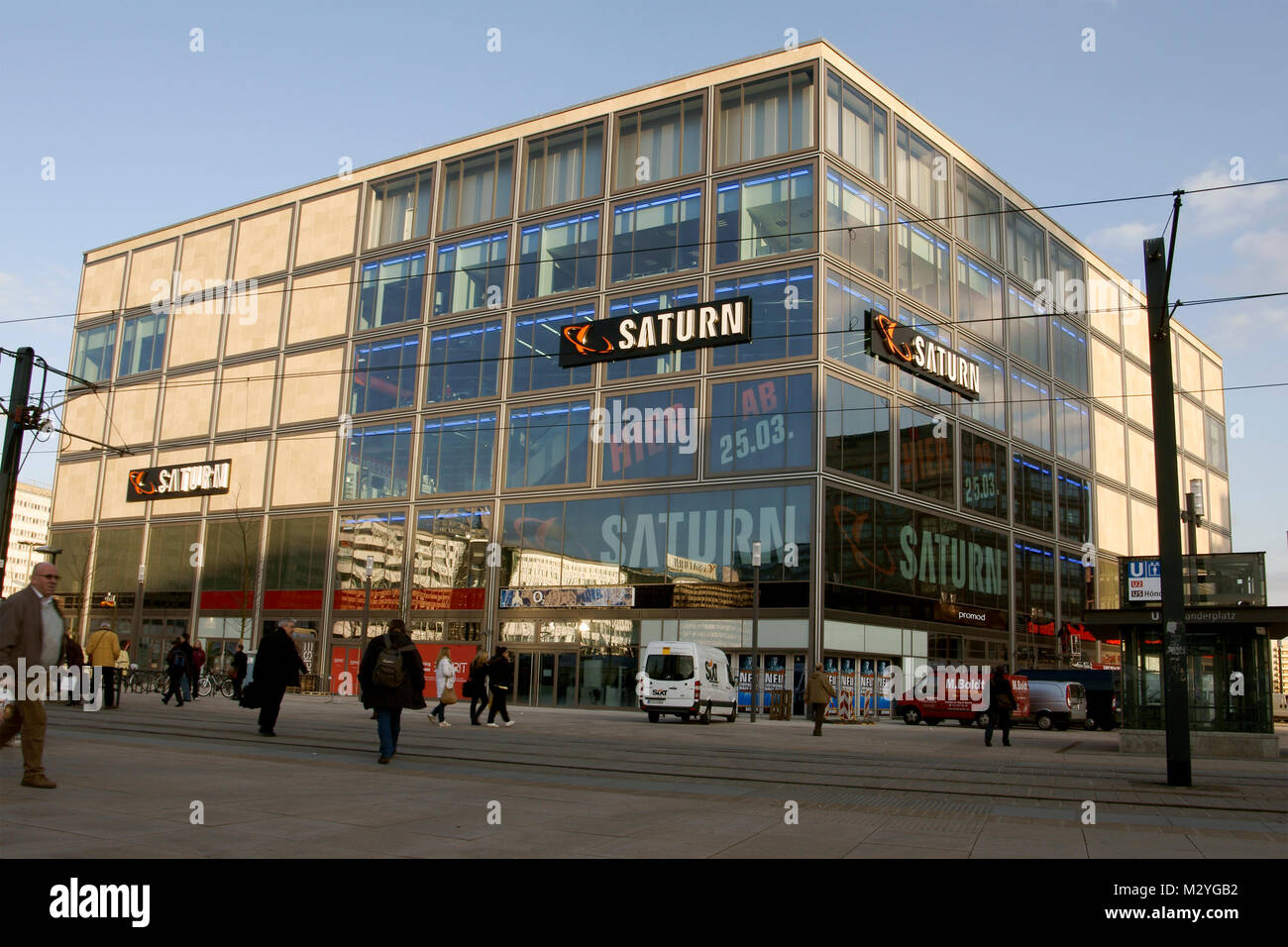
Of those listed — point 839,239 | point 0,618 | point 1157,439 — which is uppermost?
point 839,239

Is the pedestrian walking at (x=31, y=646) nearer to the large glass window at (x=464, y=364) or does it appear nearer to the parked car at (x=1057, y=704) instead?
the parked car at (x=1057, y=704)

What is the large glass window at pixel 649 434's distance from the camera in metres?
Result: 40.9

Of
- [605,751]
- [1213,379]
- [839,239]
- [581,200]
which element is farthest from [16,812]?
[1213,379]

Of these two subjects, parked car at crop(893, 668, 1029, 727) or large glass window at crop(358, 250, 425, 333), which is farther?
large glass window at crop(358, 250, 425, 333)

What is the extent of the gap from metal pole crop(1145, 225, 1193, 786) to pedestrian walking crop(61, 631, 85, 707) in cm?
1853

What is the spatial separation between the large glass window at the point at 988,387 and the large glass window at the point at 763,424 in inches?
468

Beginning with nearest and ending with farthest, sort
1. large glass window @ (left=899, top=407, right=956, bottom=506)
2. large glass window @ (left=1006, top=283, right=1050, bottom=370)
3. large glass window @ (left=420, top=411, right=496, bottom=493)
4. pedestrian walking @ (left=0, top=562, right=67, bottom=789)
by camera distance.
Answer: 1. pedestrian walking @ (left=0, top=562, right=67, bottom=789)
2. large glass window @ (left=899, top=407, right=956, bottom=506)
3. large glass window @ (left=420, top=411, right=496, bottom=493)
4. large glass window @ (left=1006, top=283, right=1050, bottom=370)

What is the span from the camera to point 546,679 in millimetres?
43000

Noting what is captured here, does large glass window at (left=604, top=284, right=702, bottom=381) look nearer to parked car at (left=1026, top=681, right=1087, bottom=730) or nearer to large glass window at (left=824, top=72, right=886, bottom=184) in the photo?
large glass window at (left=824, top=72, right=886, bottom=184)

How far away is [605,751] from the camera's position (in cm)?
1659

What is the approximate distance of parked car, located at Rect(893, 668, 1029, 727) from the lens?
1390 inches

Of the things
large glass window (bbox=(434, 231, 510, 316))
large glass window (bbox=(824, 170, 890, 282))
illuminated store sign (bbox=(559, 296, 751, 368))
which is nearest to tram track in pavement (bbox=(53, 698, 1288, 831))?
illuminated store sign (bbox=(559, 296, 751, 368))
